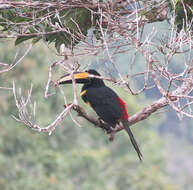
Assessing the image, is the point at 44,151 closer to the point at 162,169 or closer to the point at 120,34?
the point at 162,169

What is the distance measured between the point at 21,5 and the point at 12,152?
9.23 metres

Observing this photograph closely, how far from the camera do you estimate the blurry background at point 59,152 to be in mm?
11258

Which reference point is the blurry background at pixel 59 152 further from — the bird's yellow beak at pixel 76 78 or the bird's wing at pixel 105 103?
the bird's yellow beak at pixel 76 78

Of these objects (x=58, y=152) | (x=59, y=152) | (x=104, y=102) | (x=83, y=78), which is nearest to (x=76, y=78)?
(x=83, y=78)

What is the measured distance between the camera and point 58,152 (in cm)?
1414

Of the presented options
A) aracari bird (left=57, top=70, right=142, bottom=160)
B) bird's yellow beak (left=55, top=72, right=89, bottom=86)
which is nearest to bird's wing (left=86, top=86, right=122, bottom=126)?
aracari bird (left=57, top=70, right=142, bottom=160)

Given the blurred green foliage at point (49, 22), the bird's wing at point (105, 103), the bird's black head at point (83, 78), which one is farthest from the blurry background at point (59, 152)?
the blurred green foliage at point (49, 22)

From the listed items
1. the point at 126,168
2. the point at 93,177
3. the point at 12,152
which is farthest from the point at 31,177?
the point at 126,168

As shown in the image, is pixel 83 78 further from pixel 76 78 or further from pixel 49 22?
pixel 49 22

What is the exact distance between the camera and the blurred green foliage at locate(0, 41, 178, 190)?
1131cm

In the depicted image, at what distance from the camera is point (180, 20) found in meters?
3.49

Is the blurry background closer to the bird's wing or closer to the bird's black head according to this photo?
the bird's black head

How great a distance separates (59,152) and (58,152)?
5.9 inches

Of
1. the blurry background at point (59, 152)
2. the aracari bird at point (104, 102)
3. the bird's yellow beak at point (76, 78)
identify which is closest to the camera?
the bird's yellow beak at point (76, 78)
